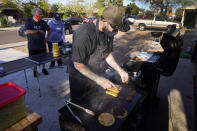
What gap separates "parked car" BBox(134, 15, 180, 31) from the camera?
1433 centimetres

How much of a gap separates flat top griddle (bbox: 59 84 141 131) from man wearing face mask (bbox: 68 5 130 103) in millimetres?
145

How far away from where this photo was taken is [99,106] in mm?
1633

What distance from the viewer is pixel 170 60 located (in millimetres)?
2283

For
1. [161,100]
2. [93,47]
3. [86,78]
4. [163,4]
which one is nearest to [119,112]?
[86,78]

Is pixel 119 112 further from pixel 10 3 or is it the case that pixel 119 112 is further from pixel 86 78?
pixel 10 3

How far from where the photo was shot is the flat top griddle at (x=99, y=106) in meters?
1.35

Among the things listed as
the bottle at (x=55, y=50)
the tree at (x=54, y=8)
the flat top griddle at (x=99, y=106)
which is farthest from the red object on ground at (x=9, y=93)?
the tree at (x=54, y=8)

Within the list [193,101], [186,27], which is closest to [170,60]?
[193,101]

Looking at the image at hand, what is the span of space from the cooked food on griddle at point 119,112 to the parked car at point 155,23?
48.9 feet

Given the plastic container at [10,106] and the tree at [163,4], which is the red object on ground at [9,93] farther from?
the tree at [163,4]

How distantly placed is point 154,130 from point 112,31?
200cm

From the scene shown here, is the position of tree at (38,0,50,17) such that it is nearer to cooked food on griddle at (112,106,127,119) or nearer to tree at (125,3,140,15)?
tree at (125,3,140,15)

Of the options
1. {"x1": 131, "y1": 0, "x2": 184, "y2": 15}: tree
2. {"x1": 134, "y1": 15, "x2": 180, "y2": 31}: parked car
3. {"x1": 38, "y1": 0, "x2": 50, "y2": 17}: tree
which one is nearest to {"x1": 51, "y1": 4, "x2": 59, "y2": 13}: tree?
{"x1": 38, "y1": 0, "x2": 50, "y2": 17}: tree

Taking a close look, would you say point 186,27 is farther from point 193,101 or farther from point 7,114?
point 7,114
